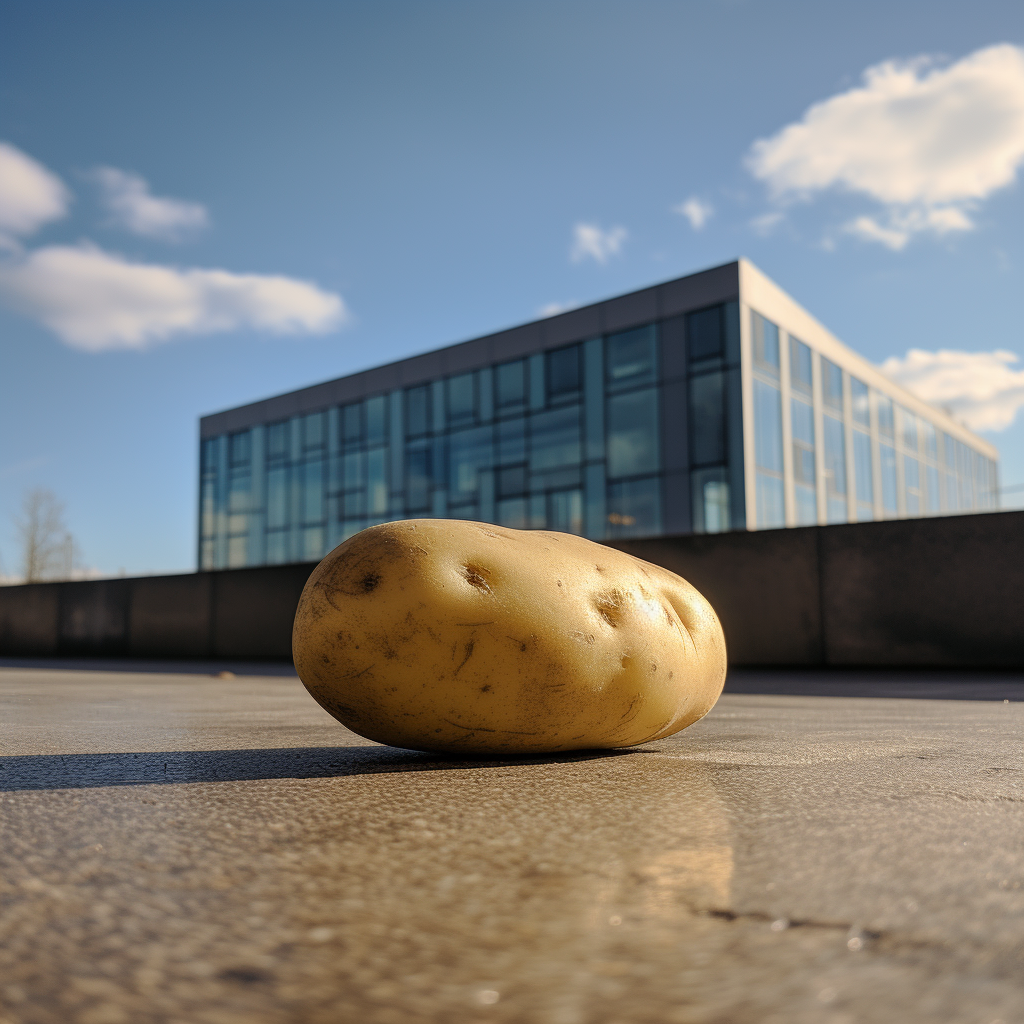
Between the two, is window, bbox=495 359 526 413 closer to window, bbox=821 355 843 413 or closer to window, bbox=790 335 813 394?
window, bbox=790 335 813 394

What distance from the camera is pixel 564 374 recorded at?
28031mm

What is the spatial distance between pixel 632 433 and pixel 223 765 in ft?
79.3

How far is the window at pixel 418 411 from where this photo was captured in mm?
31734

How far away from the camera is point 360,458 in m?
33.7

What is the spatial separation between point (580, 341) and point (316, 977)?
2732 cm

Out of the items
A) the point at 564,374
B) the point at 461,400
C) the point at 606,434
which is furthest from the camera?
the point at 461,400

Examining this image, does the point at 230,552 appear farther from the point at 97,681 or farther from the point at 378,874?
the point at 378,874

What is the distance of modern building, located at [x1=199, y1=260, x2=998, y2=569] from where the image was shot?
25.1 meters

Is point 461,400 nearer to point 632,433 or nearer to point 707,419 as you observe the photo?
point 632,433

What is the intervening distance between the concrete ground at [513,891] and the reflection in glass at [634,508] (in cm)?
2315

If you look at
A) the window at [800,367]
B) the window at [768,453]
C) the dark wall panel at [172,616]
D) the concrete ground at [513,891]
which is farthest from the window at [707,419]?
the concrete ground at [513,891]

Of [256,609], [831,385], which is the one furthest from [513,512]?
[256,609]

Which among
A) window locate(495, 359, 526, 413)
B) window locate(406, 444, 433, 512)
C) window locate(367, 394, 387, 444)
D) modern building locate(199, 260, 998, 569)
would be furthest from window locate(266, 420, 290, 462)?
window locate(495, 359, 526, 413)

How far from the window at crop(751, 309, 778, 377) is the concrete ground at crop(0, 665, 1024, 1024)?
77.1 ft
